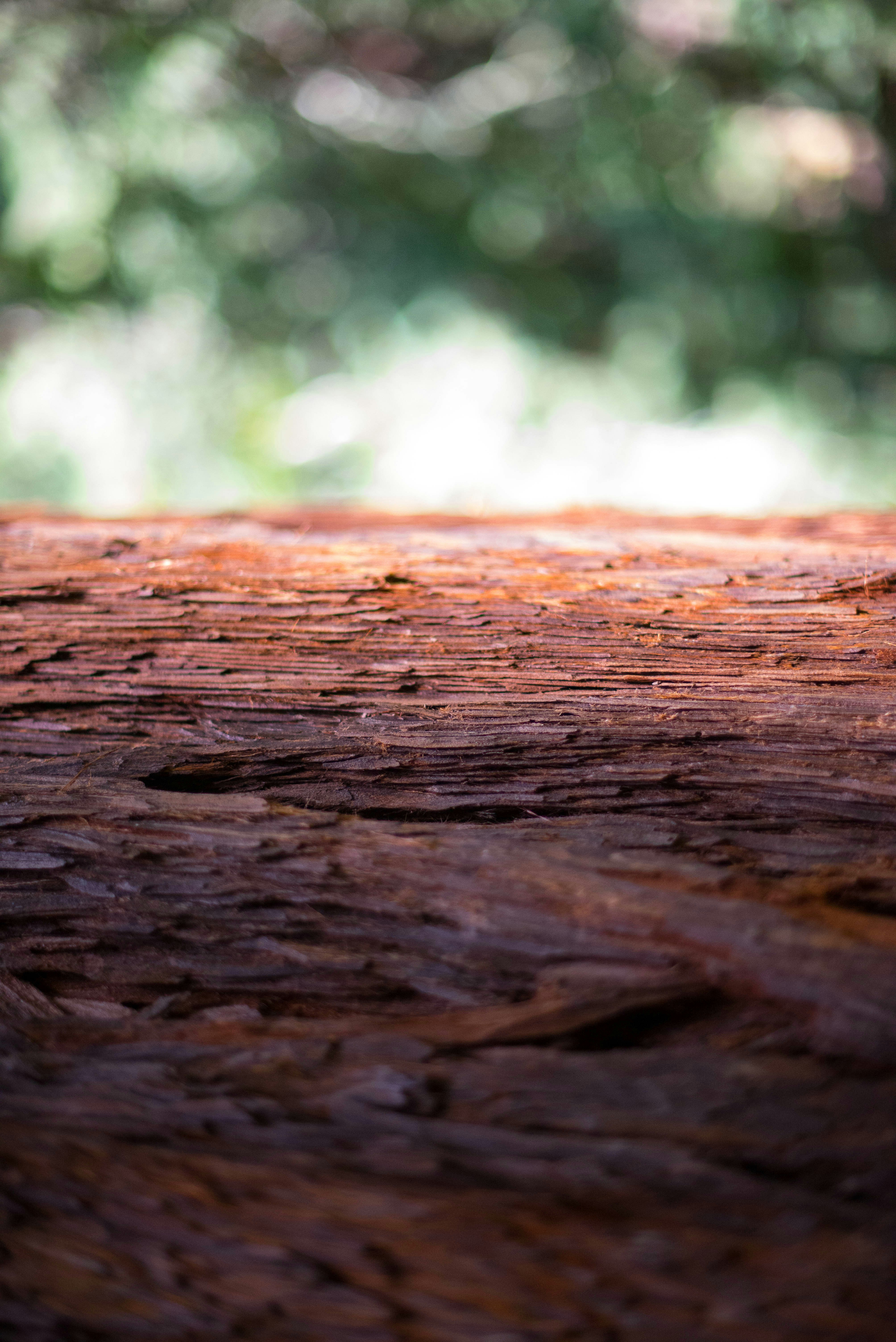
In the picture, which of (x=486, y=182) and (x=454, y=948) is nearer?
(x=454, y=948)

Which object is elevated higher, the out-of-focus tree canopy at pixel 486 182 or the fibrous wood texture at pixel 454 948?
the out-of-focus tree canopy at pixel 486 182

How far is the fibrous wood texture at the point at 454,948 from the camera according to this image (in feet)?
2.26

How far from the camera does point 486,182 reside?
2943 millimetres

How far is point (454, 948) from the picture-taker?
911 millimetres

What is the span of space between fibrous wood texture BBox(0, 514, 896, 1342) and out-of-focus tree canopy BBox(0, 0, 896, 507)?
175 cm

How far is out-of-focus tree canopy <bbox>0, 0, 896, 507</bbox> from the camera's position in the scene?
2838 millimetres

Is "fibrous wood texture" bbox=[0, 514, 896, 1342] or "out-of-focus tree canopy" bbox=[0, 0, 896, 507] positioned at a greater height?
"out-of-focus tree canopy" bbox=[0, 0, 896, 507]

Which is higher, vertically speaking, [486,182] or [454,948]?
[486,182]

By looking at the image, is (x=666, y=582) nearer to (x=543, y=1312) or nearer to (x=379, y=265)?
(x=543, y=1312)

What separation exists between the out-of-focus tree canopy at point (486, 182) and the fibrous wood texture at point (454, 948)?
68.7 inches

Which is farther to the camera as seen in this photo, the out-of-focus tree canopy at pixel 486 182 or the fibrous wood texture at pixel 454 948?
the out-of-focus tree canopy at pixel 486 182

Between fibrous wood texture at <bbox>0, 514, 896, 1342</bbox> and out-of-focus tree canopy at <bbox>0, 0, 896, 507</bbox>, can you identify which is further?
→ out-of-focus tree canopy at <bbox>0, 0, 896, 507</bbox>

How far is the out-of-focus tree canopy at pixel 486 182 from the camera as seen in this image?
9.31 ft

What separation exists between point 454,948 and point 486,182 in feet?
8.86
